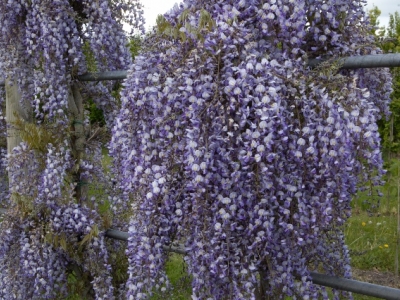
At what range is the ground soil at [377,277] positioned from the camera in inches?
150

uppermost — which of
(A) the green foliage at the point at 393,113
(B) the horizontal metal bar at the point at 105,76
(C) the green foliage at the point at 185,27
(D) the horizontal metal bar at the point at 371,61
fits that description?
(A) the green foliage at the point at 393,113

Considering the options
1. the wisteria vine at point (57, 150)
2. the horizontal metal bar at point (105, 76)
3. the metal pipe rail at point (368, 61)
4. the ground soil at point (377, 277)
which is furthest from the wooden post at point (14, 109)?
the ground soil at point (377, 277)

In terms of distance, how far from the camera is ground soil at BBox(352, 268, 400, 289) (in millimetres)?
3812

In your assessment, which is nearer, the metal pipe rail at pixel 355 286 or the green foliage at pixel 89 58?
the metal pipe rail at pixel 355 286

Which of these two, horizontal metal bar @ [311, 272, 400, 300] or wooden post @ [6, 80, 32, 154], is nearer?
horizontal metal bar @ [311, 272, 400, 300]

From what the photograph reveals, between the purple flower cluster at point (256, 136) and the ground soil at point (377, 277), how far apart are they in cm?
234

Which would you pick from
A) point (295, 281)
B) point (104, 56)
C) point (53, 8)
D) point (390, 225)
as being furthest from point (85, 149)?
point (390, 225)

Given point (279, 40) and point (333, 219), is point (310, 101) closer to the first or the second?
point (279, 40)

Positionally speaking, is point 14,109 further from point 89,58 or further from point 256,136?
point 256,136

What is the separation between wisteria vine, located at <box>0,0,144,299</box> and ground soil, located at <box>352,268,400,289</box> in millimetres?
2032

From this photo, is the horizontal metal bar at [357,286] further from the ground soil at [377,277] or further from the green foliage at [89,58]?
the ground soil at [377,277]

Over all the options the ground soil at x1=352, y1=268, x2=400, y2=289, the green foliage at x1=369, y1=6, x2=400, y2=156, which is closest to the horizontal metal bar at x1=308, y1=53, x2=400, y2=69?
the ground soil at x1=352, y1=268, x2=400, y2=289

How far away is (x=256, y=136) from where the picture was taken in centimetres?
144

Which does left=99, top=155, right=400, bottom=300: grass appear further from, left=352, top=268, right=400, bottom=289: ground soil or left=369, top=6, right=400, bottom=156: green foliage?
left=369, top=6, right=400, bottom=156: green foliage
